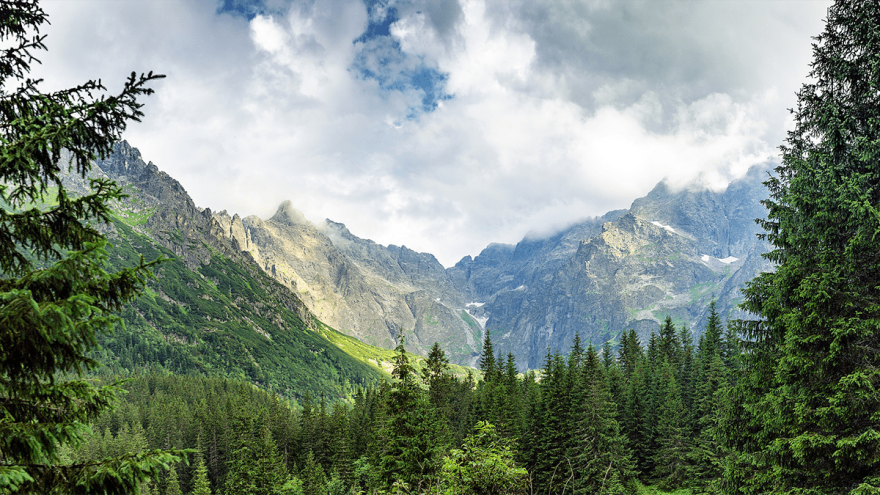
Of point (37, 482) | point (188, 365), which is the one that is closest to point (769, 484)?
point (37, 482)

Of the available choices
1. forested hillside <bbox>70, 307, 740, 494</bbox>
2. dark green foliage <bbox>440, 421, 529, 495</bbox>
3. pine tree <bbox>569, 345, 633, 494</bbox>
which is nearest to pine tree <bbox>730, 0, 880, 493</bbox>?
forested hillside <bbox>70, 307, 740, 494</bbox>

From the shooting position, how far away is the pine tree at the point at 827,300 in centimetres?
1158

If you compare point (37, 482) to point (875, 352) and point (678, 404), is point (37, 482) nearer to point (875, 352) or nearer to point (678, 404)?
point (875, 352)

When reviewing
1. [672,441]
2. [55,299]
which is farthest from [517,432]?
[55,299]

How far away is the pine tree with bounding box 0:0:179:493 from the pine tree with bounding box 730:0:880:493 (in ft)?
50.3

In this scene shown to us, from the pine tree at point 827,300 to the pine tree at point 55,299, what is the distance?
50.3 feet

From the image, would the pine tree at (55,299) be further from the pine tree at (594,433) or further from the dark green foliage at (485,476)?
the pine tree at (594,433)

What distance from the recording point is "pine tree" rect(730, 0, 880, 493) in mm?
11578

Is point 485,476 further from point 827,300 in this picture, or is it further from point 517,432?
point 517,432

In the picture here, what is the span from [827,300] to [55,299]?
Answer: 1712 centimetres

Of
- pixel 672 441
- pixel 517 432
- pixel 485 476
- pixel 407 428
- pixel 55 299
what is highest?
pixel 55 299

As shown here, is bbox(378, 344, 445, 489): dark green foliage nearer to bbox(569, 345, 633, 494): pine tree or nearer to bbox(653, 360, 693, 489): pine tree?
bbox(569, 345, 633, 494): pine tree

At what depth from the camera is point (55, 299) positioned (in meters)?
5.74

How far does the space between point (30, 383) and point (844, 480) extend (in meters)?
17.7
